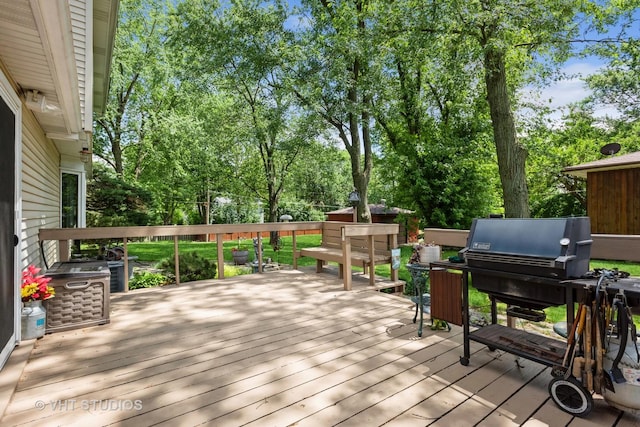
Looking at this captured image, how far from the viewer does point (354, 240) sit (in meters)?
5.82

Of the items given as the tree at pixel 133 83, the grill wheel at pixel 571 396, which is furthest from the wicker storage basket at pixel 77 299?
the tree at pixel 133 83

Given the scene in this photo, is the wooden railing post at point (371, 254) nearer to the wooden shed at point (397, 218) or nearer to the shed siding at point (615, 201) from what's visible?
the wooden shed at point (397, 218)

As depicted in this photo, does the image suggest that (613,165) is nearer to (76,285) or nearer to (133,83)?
(76,285)

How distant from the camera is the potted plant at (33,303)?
289cm

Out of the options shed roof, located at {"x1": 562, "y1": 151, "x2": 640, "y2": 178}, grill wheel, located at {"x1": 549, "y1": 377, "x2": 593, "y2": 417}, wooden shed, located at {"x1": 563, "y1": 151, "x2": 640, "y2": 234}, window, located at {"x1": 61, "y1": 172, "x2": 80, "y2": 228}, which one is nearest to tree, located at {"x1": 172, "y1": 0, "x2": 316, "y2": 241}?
window, located at {"x1": 61, "y1": 172, "x2": 80, "y2": 228}

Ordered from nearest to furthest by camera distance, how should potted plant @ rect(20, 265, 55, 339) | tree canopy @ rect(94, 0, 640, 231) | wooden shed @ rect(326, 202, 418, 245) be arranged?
1. potted plant @ rect(20, 265, 55, 339)
2. tree canopy @ rect(94, 0, 640, 231)
3. wooden shed @ rect(326, 202, 418, 245)

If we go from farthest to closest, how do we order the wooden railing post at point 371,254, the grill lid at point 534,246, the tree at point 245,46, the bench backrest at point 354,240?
the tree at point 245,46 < the bench backrest at point 354,240 < the wooden railing post at point 371,254 < the grill lid at point 534,246

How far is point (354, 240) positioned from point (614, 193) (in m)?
7.87

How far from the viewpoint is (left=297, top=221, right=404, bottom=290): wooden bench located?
15.5 feet

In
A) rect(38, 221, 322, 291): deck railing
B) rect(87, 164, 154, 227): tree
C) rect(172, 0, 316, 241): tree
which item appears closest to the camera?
rect(38, 221, 322, 291): deck railing

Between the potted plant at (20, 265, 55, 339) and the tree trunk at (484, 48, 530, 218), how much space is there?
20.1 ft

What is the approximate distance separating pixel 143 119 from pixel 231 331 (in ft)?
53.3

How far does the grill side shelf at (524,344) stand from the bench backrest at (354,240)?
96.3 inches

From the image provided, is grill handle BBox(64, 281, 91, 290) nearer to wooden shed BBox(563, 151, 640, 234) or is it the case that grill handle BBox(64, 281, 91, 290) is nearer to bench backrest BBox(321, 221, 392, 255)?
bench backrest BBox(321, 221, 392, 255)
